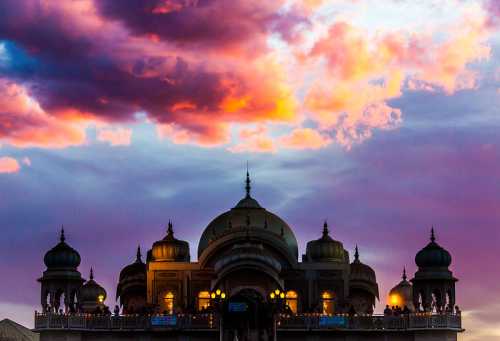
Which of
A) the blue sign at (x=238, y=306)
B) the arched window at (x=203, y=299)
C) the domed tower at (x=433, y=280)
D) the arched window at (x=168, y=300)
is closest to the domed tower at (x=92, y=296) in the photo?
the arched window at (x=168, y=300)

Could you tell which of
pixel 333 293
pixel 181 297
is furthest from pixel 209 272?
pixel 333 293

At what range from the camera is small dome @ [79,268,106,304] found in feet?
375

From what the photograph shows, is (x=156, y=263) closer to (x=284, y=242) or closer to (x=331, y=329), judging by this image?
(x=284, y=242)

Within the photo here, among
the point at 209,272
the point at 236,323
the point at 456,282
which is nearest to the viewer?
the point at 236,323

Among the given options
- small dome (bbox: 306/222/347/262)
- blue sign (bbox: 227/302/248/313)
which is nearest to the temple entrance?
blue sign (bbox: 227/302/248/313)

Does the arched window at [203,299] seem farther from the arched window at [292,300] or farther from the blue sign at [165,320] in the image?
the blue sign at [165,320]

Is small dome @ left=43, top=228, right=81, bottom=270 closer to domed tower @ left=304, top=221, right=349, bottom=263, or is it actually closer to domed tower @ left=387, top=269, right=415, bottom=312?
domed tower @ left=304, top=221, right=349, bottom=263

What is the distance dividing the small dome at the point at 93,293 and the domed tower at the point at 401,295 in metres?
25.0

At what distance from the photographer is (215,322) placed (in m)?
96.1

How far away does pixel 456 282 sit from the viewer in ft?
325

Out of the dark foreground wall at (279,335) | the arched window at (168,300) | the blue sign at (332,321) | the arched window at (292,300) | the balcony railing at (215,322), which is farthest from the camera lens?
the arched window at (168,300)

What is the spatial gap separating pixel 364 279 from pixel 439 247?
1198 cm

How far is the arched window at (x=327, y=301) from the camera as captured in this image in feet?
346

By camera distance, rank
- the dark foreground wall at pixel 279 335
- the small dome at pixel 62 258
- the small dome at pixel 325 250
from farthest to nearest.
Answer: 1. the small dome at pixel 325 250
2. the small dome at pixel 62 258
3. the dark foreground wall at pixel 279 335
